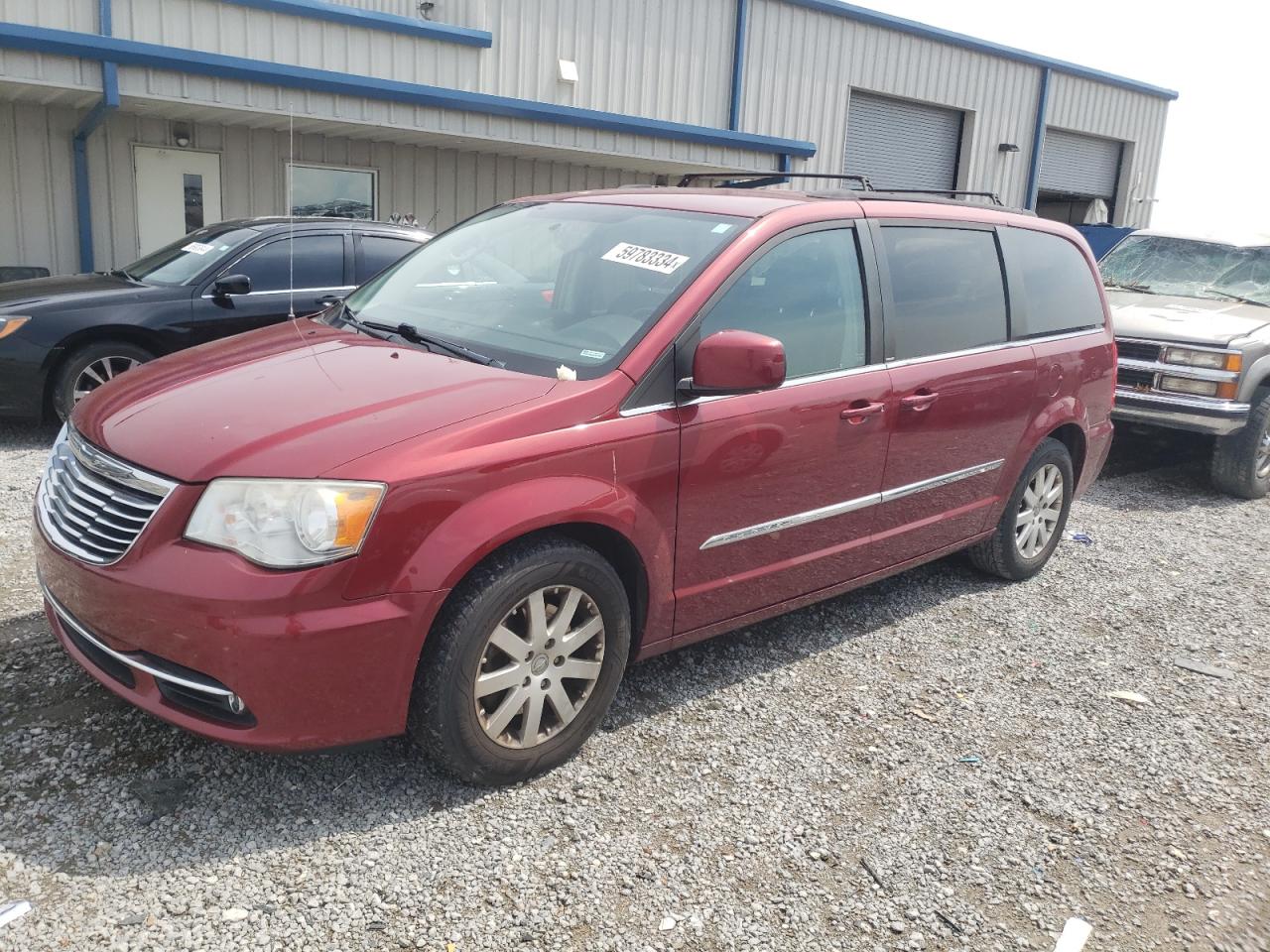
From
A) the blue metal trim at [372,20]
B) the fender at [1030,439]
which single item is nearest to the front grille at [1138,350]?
the fender at [1030,439]

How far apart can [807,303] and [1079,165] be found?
21.2 metres

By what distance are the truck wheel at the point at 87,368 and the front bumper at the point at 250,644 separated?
460 cm

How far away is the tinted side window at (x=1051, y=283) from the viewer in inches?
190

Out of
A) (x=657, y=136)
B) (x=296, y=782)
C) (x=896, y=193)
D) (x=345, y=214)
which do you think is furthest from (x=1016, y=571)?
(x=345, y=214)

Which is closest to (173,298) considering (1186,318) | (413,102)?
(413,102)

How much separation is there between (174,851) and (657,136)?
10.9 m

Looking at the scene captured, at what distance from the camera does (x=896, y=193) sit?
4.71m

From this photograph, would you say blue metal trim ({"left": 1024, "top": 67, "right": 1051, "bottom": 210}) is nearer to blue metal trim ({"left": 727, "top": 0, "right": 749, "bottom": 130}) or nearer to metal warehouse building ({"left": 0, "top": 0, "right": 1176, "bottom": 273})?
metal warehouse building ({"left": 0, "top": 0, "right": 1176, "bottom": 273})

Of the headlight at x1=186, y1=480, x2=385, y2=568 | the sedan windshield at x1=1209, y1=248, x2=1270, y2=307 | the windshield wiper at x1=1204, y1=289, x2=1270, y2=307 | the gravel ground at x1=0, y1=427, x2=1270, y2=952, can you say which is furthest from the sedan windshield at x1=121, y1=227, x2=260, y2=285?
the sedan windshield at x1=1209, y1=248, x2=1270, y2=307

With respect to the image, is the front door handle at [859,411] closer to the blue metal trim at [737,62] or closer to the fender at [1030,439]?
the fender at [1030,439]

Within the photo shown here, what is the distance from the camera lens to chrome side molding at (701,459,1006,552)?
138 inches

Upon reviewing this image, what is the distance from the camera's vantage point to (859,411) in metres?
3.83

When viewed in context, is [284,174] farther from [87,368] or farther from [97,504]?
[97,504]

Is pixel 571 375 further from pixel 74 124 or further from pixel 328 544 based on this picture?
pixel 74 124
